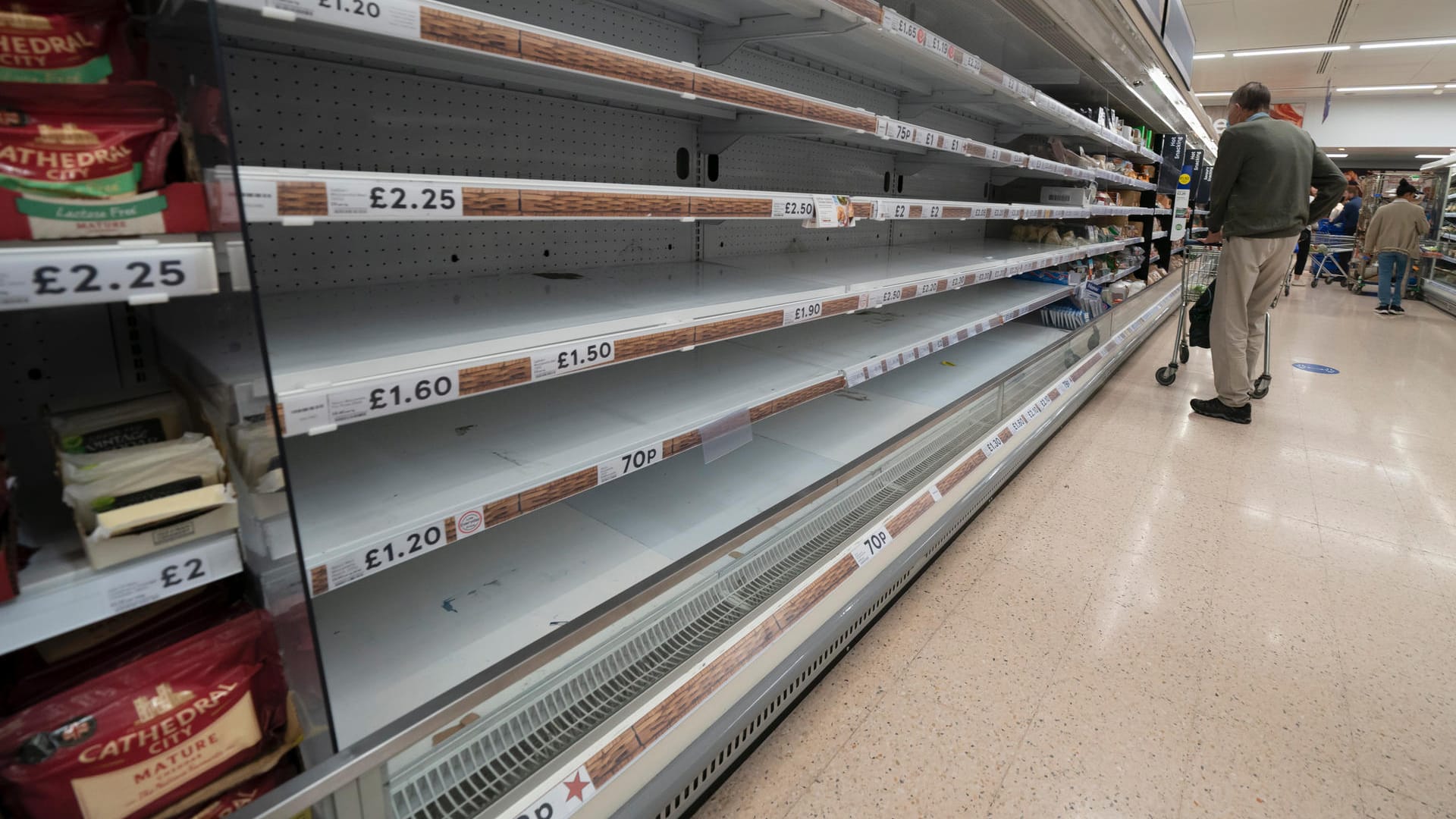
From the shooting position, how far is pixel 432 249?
1566 mm

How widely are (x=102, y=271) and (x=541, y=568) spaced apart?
2.85 feet

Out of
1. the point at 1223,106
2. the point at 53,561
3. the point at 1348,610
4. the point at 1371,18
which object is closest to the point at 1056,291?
the point at 1348,610

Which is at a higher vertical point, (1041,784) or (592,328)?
(592,328)

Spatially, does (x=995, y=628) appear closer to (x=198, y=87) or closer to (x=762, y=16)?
(x=762, y=16)

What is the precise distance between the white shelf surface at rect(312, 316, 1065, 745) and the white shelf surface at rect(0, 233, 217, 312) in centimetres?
62

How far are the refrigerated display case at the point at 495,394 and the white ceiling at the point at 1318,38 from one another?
24.3 ft

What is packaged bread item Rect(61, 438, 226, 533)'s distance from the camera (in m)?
0.71

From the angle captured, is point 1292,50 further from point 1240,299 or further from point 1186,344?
point 1240,299

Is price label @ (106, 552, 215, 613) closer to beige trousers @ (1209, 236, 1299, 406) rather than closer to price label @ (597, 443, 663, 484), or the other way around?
price label @ (597, 443, 663, 484)

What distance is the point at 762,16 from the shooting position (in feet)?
5.99

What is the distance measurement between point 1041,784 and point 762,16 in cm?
193

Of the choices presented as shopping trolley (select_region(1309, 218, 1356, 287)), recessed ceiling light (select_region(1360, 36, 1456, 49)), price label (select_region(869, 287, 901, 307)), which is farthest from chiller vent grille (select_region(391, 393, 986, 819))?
shopping trolley (select_region(1309, 218, 1356, 287))

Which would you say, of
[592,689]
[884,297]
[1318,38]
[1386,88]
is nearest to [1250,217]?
[884,297]

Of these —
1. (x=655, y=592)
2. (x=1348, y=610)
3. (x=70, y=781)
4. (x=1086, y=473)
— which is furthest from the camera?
Answer: (x=1086, y=473)
